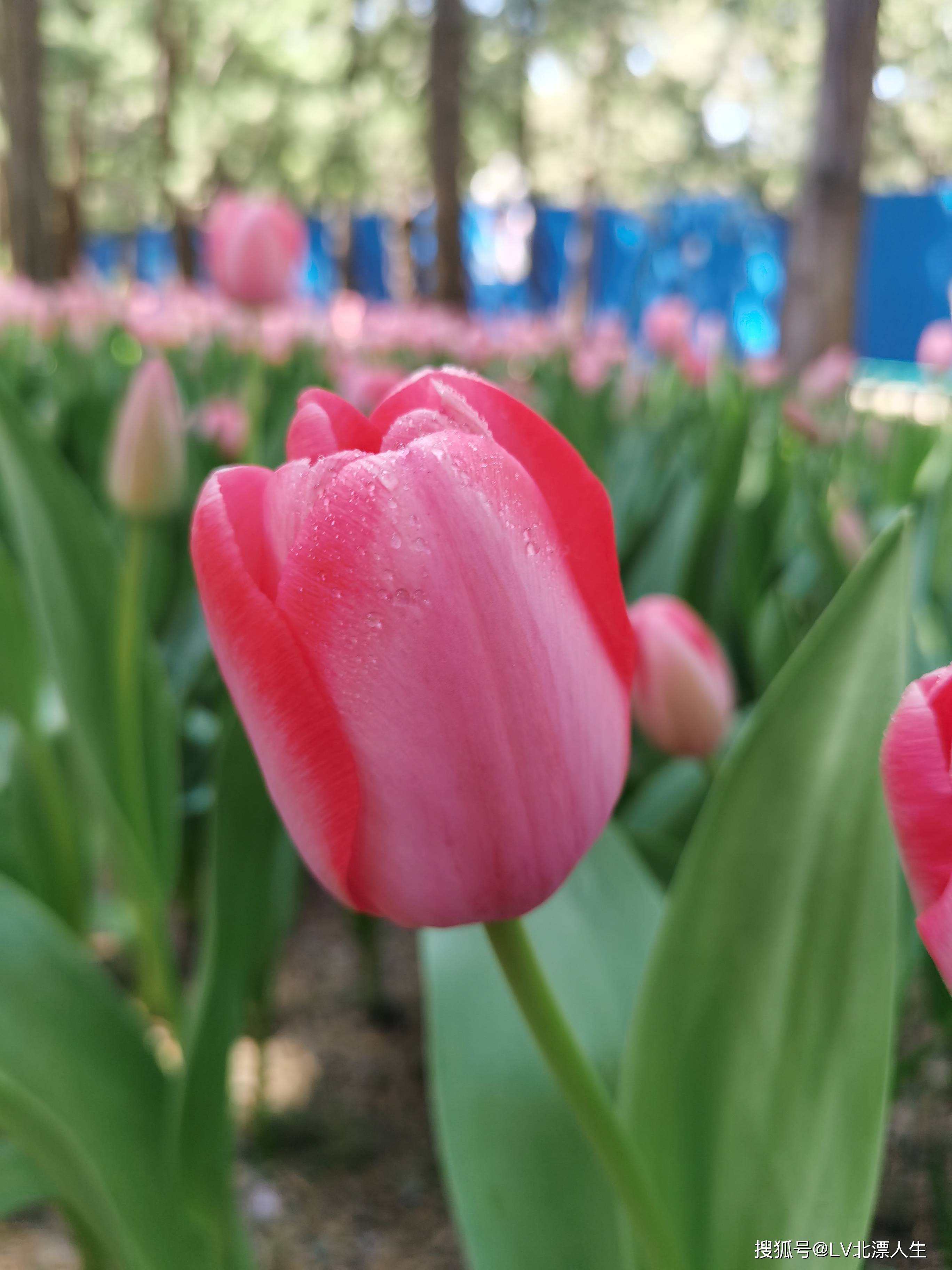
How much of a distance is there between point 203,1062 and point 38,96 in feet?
20.4

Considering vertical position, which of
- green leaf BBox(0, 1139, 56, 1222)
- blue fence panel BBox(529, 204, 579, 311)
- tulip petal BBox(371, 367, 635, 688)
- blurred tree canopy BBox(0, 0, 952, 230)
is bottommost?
green leaf BBox(0, 1139, 56, 1222)

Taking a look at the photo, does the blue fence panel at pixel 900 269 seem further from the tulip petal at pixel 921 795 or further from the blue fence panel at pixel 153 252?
the tulip petal at pixel 921 795

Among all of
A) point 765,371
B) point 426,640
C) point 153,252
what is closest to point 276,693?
point 426,640

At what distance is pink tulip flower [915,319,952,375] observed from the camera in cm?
205

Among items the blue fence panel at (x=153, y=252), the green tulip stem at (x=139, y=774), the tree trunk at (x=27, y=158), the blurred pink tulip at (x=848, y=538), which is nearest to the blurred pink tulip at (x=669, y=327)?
the blurred pink tulip at (x=848, y=538)

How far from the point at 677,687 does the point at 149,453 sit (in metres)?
0.42

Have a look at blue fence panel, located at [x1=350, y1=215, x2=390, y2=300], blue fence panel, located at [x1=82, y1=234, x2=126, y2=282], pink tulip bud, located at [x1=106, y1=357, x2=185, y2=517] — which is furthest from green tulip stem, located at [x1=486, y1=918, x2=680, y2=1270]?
blue fence panel, located at [x1=82, y1=234, x2=126, y2=282]

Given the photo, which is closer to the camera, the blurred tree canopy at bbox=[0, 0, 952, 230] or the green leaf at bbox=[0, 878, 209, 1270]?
the green leaf at bbox=[0, 878, 209, 1270]

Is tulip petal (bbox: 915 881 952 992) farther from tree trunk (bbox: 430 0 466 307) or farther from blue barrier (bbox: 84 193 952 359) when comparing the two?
blue barrier (bbox: 84 193 952 359)

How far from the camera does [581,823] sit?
30 centimetres

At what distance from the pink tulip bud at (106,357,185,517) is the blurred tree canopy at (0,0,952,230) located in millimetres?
11537

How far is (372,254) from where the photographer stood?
17.0 meters

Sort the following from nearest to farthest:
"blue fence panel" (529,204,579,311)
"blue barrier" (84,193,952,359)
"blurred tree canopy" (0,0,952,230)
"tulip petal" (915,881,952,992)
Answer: "tulip petal" (915,881,952,992) < "blue barrier" (84,193,952,359) < "blue fence panel" (529,204,579,311) < "blurred tree canopy" (0,0,952,230)

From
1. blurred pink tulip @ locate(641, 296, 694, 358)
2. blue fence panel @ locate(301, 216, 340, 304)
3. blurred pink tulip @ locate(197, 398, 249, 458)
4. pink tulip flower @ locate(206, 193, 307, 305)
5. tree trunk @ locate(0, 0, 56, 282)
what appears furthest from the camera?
blue fence panel @ locate(301, 216, 340, 304)
